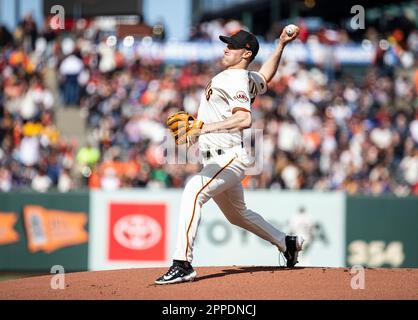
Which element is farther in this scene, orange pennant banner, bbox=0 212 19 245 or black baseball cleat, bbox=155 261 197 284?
orange pennant banner, bbox=0 212 19 245

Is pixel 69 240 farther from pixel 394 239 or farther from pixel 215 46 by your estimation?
pixel 215 46

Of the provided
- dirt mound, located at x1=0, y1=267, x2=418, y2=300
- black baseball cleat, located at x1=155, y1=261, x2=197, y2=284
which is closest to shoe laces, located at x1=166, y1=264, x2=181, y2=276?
black baseball cleat, located at x1=155, y1=261, x2=197, y2=284

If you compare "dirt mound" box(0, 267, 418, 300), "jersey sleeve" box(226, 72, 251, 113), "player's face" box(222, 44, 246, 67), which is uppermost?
"player's face" box(222, 44, 246, 67)

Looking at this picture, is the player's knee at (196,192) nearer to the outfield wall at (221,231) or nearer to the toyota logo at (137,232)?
the outfield wall at (221,231)

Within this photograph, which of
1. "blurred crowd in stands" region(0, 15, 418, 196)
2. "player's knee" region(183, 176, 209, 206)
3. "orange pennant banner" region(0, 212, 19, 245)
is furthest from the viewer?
"blurred crowd in stands" region(0, 15, 418, 196)

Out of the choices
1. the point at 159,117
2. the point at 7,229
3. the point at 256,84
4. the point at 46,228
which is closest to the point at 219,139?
the point at 256,84

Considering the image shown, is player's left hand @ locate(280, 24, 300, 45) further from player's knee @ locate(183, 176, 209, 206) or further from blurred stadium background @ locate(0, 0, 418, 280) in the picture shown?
blurred stadium background @ locate(0, 0, 418, 280)

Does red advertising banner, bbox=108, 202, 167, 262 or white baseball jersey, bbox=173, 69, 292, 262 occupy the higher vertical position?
white baseball jersey, bbox=173, 69, 292, 262
